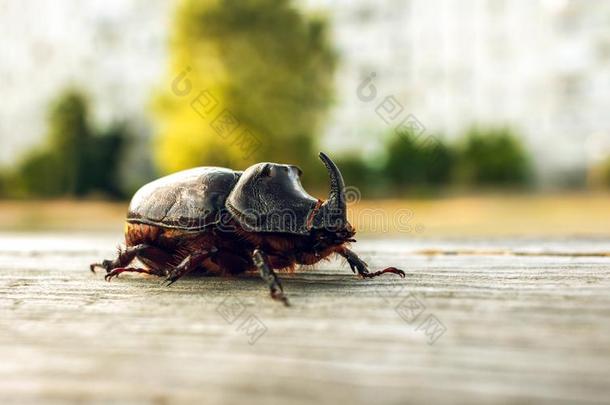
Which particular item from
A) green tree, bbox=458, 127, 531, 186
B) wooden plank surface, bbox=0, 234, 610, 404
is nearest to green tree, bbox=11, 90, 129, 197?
green tree, bbox=458, 127, 531, 186

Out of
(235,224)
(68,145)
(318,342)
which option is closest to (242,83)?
(68,145)

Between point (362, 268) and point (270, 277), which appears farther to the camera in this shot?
point (362, 268)

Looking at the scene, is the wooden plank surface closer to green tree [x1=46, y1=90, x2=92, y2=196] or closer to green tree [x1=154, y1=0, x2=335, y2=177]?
green tree [x1=154, y1=0, x2=335, y2=177]

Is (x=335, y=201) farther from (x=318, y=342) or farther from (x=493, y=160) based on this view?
(x=493, y=160)

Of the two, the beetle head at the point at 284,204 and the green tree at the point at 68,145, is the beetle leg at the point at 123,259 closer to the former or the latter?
the beetle head at the point at 284,204

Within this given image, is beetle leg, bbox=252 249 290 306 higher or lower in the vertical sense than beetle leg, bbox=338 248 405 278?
higher

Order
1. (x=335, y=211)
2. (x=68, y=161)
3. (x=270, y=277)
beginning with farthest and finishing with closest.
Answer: (x=68, y=161) < (x=335, y=211) < (x=270, y=277)

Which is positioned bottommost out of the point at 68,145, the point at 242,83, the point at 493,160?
the point at 493,160

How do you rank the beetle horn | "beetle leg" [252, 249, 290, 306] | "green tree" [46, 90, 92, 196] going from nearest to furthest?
"beetle leg" [252, 249, 290, 306] → the beetle horn → "green tree" [46, 90, 92, 196]
